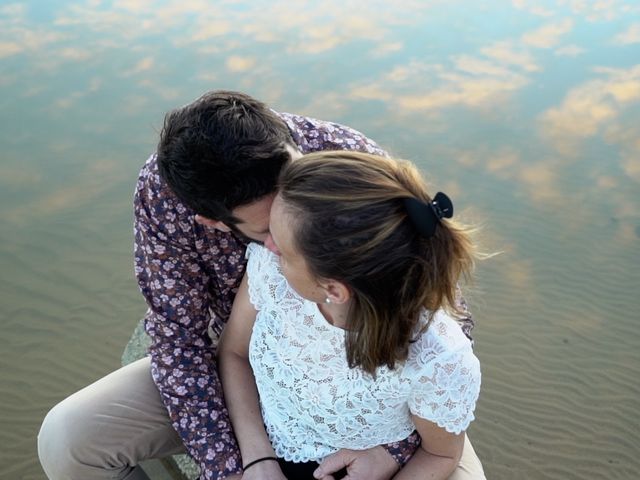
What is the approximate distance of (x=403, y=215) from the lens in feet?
5.75

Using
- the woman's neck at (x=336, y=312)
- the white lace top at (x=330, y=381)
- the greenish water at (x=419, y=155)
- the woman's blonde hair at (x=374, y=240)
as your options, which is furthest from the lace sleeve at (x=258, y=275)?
the greenish water at (x=419, y=155)

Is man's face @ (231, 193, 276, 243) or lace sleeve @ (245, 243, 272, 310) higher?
man's face @ (231, 193, 276, 243)

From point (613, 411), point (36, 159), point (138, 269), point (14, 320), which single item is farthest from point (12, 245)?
point (613, 411)

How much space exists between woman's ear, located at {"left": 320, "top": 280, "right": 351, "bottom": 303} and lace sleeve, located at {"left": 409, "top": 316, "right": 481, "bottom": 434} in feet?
0.93

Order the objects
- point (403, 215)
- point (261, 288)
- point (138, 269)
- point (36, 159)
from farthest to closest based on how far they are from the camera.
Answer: point (36, 159) < point (138, 269) < point (261, 288) < point (403, 215)

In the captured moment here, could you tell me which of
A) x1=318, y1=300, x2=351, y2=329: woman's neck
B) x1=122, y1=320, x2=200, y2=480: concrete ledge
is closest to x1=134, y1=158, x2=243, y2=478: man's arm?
x1=318, y1=300, x2=351, y2=329: woman's neck

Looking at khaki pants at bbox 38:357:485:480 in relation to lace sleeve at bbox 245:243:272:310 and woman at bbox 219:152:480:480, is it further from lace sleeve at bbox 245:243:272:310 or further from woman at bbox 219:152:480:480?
lace sleeve at bbox 245:243:272:310

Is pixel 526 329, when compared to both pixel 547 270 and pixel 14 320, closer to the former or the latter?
pixel 547 270

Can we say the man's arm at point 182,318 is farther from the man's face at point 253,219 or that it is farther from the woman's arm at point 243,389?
the man's face at point 253,219

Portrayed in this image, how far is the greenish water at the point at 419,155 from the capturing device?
4.64 metres

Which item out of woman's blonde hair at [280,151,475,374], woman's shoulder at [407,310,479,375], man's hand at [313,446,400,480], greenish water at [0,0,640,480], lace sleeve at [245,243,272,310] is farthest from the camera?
greenish water at [0,0,640,480]

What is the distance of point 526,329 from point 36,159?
4.89 m

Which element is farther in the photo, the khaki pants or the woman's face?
the khaki pants

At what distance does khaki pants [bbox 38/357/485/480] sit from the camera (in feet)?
8.02
